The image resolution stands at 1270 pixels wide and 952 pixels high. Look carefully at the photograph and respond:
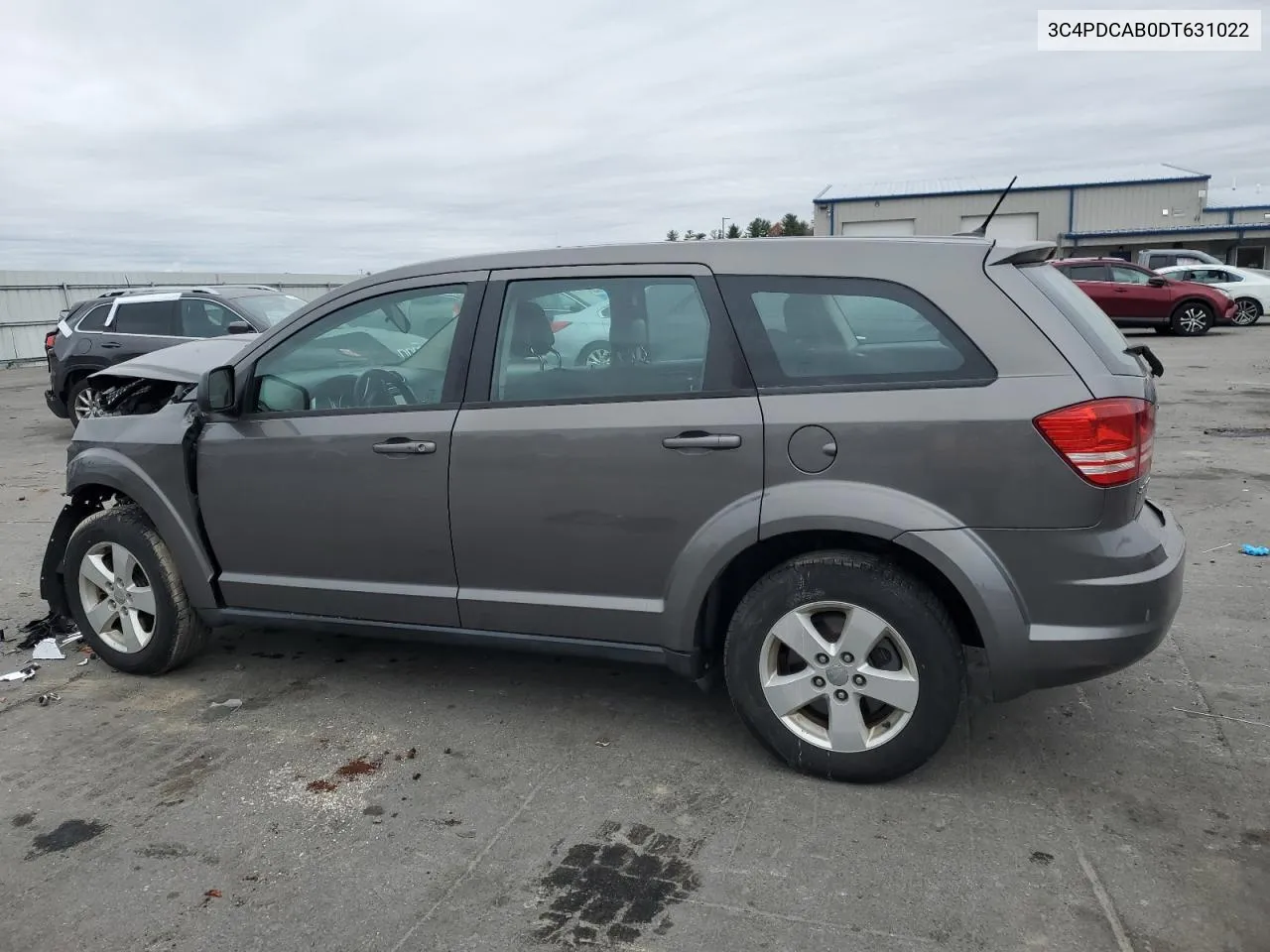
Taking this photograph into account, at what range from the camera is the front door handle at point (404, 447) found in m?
3.87

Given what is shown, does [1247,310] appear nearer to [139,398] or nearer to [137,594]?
[139,398]

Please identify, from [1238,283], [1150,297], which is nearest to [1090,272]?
[1150,297]

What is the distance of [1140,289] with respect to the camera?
69.6 feet

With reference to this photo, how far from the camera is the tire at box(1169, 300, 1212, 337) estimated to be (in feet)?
69.7

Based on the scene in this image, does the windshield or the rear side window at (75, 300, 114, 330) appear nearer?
the windshield

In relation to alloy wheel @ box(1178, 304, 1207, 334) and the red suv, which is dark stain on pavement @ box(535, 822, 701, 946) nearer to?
the red suv

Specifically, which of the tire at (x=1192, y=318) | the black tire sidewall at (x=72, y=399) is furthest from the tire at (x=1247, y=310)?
the black tire sidewall at (x=72, y=399)

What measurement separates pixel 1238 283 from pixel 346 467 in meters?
24.1

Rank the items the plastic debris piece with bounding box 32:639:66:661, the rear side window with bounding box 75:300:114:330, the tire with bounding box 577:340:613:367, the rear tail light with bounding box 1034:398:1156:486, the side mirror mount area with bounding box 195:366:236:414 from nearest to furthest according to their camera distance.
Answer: the rear tail light with bounding box 1034:398:1156:486, the tire with bounding box 577:340:613:367, the side mirror mount area with bounding box 195:366:236:414, the plastic debris piece with bounding box 32:639:66:661, the rear side window with bounding box 75:300:114:330

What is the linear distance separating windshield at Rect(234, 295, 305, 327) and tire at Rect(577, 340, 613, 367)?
8956 millimetres

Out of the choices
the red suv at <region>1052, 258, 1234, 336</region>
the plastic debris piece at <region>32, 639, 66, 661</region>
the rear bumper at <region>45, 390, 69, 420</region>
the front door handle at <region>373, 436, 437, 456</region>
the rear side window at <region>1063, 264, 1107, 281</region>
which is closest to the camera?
the front door handle at <region>373, 436, 437, 456</region>

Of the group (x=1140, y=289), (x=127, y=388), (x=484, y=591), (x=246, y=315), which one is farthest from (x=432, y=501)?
(x=1140, y=289)

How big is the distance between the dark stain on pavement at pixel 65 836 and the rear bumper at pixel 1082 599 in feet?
9.85

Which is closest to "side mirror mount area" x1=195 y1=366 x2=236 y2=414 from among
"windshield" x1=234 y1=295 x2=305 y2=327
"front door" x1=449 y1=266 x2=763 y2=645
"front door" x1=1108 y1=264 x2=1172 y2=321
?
"front door" x1=449 y1=266 x2=763 y2=645
